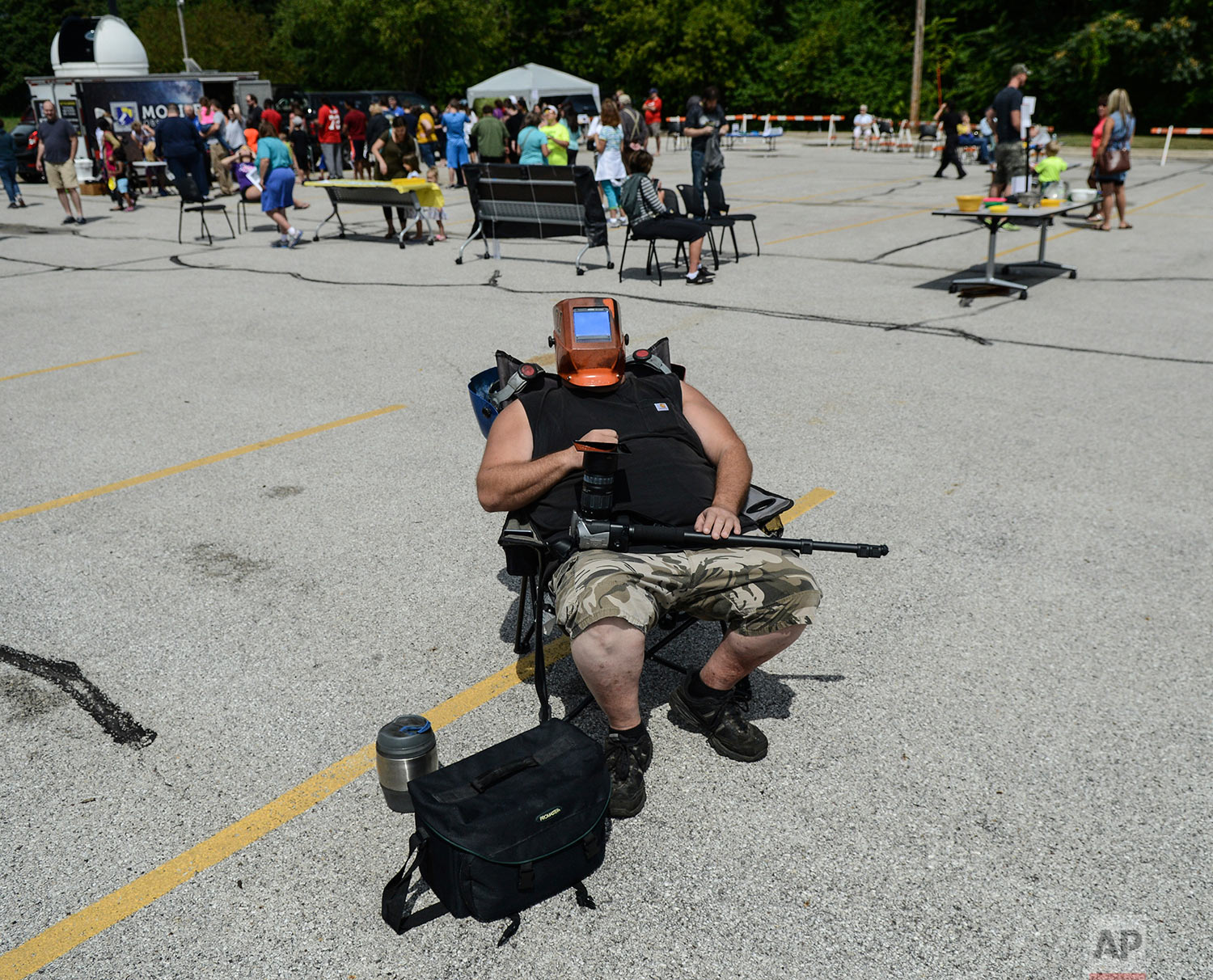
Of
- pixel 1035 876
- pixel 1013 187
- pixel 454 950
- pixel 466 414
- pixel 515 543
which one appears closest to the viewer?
pixel 454 950

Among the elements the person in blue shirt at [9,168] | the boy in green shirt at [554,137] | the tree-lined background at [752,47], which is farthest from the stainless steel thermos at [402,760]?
the tree-lined background at [752,47]

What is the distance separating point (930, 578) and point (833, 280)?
25.1 ft

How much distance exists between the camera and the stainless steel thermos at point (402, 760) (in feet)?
9.27

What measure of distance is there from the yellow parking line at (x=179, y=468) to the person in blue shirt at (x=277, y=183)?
8.73 m

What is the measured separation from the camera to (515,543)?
324 cm

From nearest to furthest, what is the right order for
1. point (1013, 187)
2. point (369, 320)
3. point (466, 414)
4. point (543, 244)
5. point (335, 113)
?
point (466, 414)
point (369, 320)
point (1013, 187)
point (543, 244)
point (335, 113)

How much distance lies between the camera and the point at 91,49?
2491 cm

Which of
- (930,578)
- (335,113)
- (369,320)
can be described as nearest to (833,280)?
(369,320)

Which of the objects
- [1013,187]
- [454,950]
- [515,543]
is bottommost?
[454,950]

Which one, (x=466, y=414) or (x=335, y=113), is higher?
(x=335, y=113)

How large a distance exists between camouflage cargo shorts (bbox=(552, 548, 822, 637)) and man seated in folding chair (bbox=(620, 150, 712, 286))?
829 centimetres

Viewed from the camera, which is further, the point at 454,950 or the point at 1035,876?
the point at 1035,876

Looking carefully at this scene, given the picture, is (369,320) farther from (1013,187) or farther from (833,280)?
(1013,187)

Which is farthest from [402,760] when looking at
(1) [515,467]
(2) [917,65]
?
(2) [917,65]
